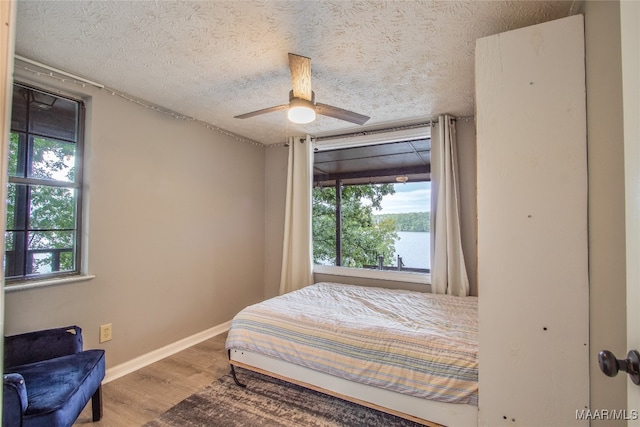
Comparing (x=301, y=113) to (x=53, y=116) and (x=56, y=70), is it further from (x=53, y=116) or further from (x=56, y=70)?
(x=53, y=116)

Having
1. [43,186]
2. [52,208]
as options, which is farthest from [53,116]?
[52,208]

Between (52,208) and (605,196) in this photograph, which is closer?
(605,196)

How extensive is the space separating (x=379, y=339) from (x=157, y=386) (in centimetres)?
176

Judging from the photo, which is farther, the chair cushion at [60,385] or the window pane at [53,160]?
the window pane at [53,160]

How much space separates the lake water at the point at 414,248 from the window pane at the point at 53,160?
3.17m

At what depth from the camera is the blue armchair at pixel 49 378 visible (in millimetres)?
1278

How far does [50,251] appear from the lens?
2.12 m

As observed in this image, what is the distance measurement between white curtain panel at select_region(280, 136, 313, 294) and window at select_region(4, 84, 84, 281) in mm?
2053

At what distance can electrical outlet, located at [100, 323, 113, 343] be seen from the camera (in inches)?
89.6

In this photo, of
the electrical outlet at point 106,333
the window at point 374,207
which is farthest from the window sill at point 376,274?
the electrical outlet at point 106,333

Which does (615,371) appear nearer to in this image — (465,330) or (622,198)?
(622,198)

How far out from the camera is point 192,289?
3.02m

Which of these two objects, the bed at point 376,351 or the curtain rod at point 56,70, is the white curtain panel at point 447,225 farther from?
the curtain rod at point 56,70

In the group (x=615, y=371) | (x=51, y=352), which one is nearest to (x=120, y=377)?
(x=51, y=352)
